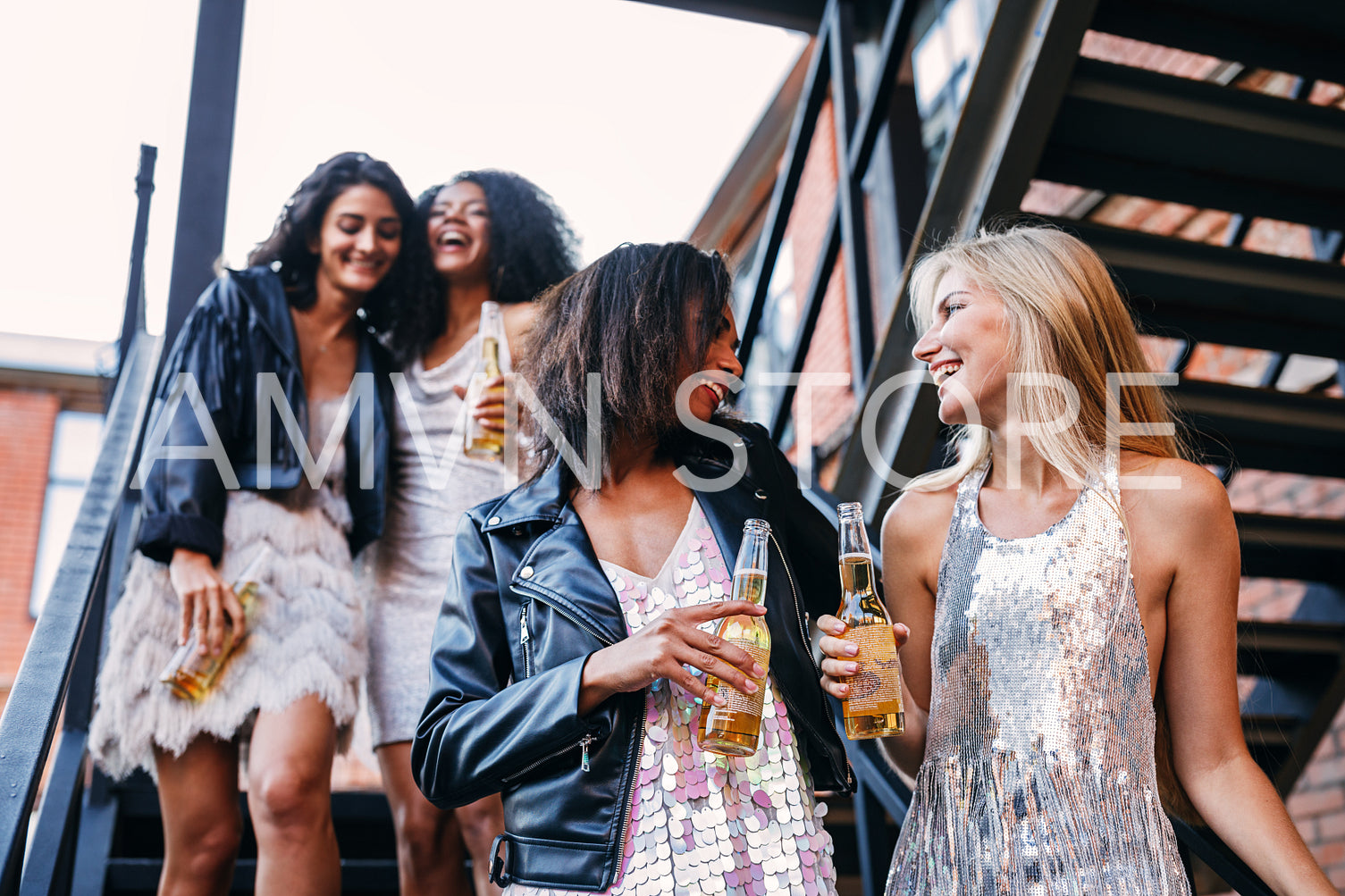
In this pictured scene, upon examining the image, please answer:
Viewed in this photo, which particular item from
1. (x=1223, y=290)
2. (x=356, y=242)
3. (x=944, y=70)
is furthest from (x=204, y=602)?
(x=944, y=70)

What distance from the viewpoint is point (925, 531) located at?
201cm

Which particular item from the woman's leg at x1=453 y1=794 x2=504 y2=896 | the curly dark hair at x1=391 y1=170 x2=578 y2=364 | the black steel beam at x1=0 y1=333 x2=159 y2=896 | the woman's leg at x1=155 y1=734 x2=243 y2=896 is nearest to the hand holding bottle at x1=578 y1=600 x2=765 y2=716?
the black steel beam at x1=0 y1=333 x2=159 y2=896

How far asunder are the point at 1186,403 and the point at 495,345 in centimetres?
186

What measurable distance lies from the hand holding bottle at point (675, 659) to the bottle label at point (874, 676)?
0.20 metres

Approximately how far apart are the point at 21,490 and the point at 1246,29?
13309 mm

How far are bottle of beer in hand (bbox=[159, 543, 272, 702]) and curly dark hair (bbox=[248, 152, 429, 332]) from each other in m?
0.89

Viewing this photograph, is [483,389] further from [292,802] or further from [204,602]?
[292,802]

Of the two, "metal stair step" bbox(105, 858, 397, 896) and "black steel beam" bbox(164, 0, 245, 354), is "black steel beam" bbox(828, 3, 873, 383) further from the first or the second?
"black steel beam" bbox(164, 0, 245, 354)

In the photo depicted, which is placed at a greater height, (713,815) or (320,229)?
(320,229)

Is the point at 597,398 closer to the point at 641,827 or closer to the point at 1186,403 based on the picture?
the point at 641,827

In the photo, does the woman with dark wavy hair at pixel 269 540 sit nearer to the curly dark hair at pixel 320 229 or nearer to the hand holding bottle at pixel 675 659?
the curly dark hair at pixel 320 229

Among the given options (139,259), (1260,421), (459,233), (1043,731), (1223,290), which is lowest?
(1043,731)

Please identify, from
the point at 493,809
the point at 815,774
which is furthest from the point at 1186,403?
the point at 493,809

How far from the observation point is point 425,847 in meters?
2.66
